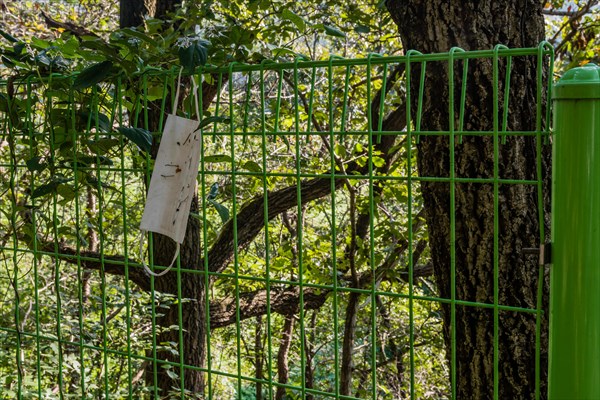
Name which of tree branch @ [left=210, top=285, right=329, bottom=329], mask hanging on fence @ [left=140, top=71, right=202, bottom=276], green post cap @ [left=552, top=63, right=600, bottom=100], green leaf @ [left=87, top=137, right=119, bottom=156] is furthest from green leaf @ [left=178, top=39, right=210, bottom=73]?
tree branch @ [left=210, top=285, right=329, bottom=329]

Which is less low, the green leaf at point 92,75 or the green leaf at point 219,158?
the green leaf at point 92,75

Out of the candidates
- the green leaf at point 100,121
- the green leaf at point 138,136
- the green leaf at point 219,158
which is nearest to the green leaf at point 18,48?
the green leaf at point 100,121

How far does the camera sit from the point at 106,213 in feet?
18.0

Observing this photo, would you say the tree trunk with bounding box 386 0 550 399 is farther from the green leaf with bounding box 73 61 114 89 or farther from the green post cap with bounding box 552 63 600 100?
the green leaf with bounding box 73 61 114 89

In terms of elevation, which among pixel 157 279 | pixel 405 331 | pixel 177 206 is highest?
pixel 177 206

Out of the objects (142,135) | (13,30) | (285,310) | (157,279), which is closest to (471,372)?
(142,135)

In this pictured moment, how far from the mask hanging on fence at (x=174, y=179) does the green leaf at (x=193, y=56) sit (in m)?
0.04

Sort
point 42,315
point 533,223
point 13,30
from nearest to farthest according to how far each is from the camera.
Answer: point 533,223 → point 42,315 → point 13,30

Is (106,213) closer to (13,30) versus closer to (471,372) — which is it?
(13,30)

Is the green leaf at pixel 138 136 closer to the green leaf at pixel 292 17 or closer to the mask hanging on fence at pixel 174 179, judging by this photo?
the mask hanging on fence at pixel 174 179

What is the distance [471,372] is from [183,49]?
1.13m

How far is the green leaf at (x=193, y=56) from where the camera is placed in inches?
64.5

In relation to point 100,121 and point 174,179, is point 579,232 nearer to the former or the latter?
point 174,179

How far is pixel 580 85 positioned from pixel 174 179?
36.2 inches
